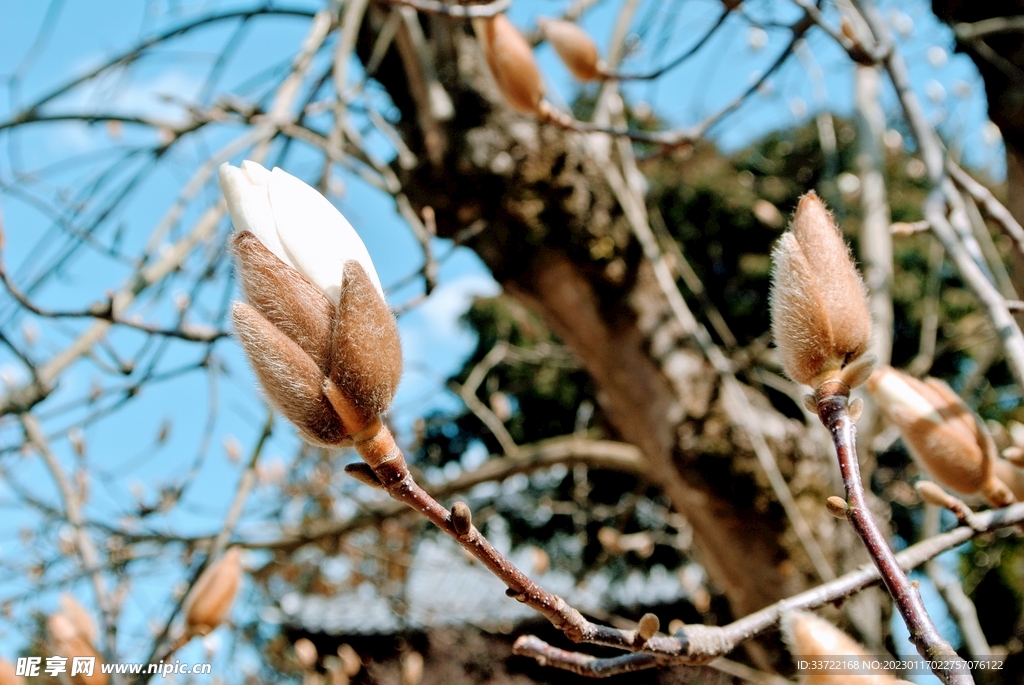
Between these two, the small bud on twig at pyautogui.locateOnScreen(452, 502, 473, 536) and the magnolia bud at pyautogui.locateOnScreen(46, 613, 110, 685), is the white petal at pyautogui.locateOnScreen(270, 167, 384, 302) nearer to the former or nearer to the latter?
the small bud on twig at pyautogui.locateOnScreen(452, 502, 473, 536)

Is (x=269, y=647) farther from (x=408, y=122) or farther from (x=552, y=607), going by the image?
(x=552, y=607)

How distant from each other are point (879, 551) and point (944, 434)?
0.18 metres

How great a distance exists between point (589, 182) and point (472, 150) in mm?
230

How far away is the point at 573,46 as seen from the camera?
958mm

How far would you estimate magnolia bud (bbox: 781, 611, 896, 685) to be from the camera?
14.1 inches

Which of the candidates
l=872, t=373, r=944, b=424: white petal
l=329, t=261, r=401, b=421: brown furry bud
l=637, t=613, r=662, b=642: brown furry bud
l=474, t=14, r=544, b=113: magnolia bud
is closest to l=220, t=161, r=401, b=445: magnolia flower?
l=329, t=261, r=401, b=421: brown furry bud

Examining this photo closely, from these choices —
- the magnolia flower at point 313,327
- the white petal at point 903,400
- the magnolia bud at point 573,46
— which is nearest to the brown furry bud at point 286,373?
the magnolia flower at point 313,327

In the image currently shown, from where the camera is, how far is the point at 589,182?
158 centimetres

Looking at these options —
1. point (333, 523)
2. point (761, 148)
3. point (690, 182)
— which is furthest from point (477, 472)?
point (761, 148)

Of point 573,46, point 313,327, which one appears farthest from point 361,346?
point 573,46

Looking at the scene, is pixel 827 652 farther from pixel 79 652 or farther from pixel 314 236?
pixel 79 652

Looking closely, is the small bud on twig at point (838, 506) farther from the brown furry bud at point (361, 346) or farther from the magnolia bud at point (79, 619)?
the magnolia bud at point (79, 619)

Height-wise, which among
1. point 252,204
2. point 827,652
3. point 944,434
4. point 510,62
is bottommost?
point 827,652

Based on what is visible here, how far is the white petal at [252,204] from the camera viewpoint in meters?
0.40
